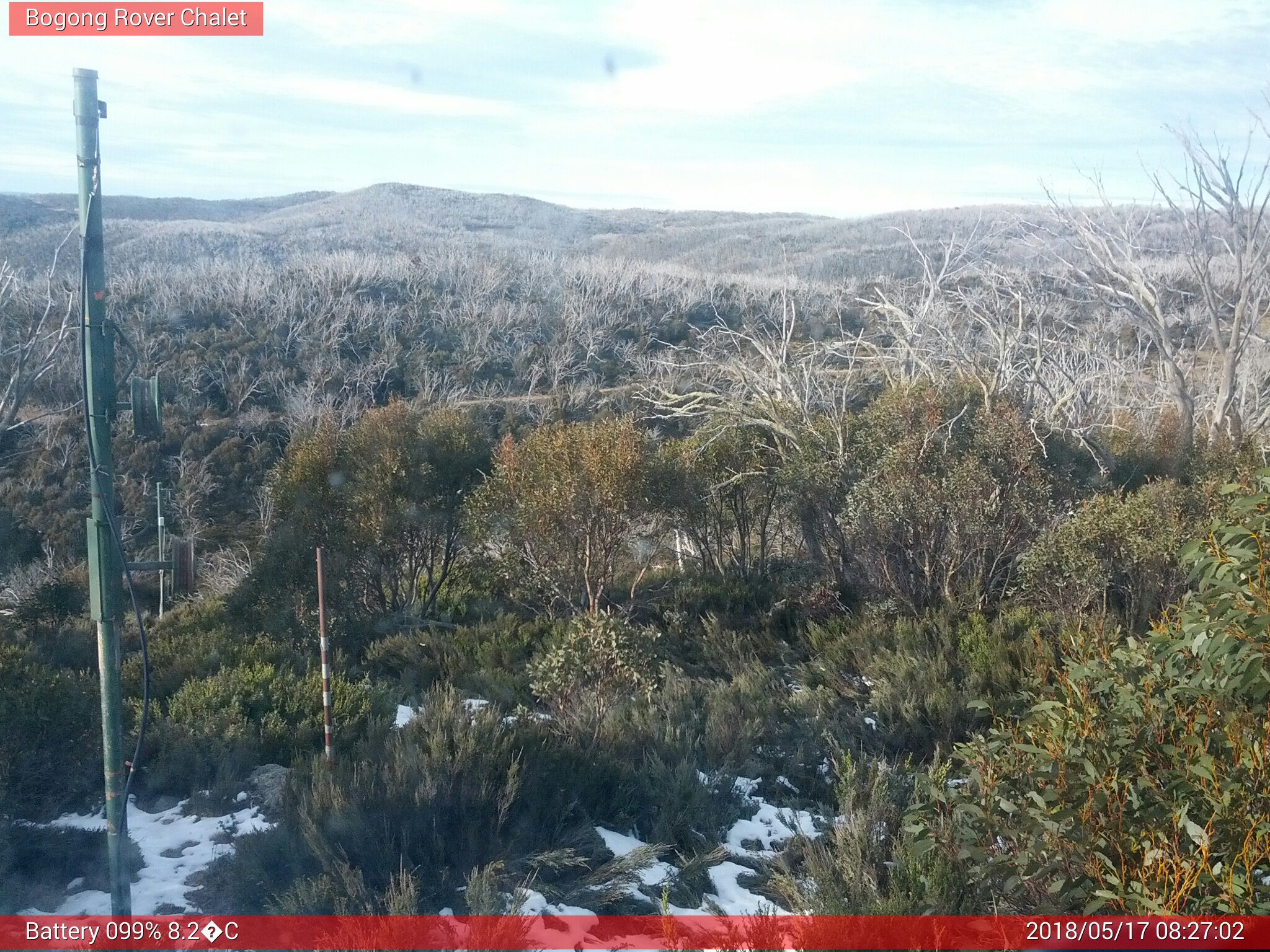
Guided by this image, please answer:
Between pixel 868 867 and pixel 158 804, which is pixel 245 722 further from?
pixel 868 867

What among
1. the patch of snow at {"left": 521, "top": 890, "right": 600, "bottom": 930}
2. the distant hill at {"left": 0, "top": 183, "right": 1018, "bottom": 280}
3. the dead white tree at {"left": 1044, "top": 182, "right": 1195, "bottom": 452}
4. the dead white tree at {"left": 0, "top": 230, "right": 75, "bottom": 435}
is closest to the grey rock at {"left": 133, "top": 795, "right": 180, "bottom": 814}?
the patch of snow at {"left": 521, "top": 890, "right": 600, "bottom": 930}

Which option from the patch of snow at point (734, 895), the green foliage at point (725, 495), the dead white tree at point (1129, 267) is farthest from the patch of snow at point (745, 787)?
the dead white tree at point (1129, 267)

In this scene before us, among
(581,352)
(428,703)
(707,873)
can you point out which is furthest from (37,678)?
(581,352)

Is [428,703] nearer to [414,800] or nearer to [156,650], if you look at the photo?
[414,800]

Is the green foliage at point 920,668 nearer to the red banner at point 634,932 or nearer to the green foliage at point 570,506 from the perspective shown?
the red banner at point 634,932

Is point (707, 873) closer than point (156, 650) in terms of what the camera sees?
Yes

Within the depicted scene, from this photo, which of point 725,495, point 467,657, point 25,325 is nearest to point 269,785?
point 467,657
